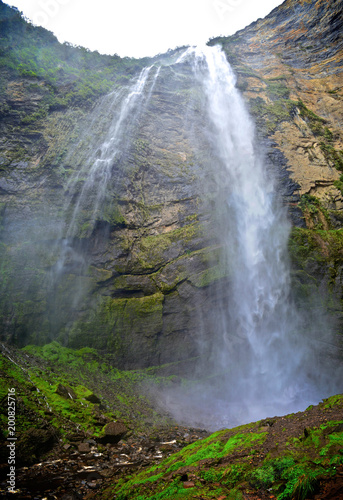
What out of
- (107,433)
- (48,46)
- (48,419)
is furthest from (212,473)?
(48,46)

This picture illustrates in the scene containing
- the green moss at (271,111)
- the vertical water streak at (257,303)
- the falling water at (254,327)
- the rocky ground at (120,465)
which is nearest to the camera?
the rocky ground at (120,465)

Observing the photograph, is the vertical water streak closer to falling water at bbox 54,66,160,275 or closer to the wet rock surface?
the wet rock surface

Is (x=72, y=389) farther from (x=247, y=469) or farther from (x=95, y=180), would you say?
(x=95, y=180)

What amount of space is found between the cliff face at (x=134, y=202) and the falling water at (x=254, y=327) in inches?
32.3

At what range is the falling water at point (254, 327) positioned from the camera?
12.2 m

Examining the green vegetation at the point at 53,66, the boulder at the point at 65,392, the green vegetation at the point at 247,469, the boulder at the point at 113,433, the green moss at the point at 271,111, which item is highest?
the green vegetation at the point at 53,66

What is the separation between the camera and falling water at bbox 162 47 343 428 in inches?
481

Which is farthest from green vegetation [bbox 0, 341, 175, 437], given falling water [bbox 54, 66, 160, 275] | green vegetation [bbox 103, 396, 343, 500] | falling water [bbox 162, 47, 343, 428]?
falling water [bbox 54, 66, 160, 275]

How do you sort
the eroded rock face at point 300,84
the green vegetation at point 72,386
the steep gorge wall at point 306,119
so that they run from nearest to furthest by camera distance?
the green vegetation at point 72,386
the steep gorge wall at point 306,119
the eroded rock face at point 300,84

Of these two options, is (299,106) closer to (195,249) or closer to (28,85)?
(195,249)

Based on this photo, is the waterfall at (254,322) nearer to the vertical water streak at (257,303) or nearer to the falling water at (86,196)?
the vertical water streak at (257,303)

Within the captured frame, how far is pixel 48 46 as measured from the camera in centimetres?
2398

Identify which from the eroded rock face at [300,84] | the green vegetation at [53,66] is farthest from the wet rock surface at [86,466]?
the green vegetation at [53,66]

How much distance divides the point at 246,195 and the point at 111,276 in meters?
10.5
